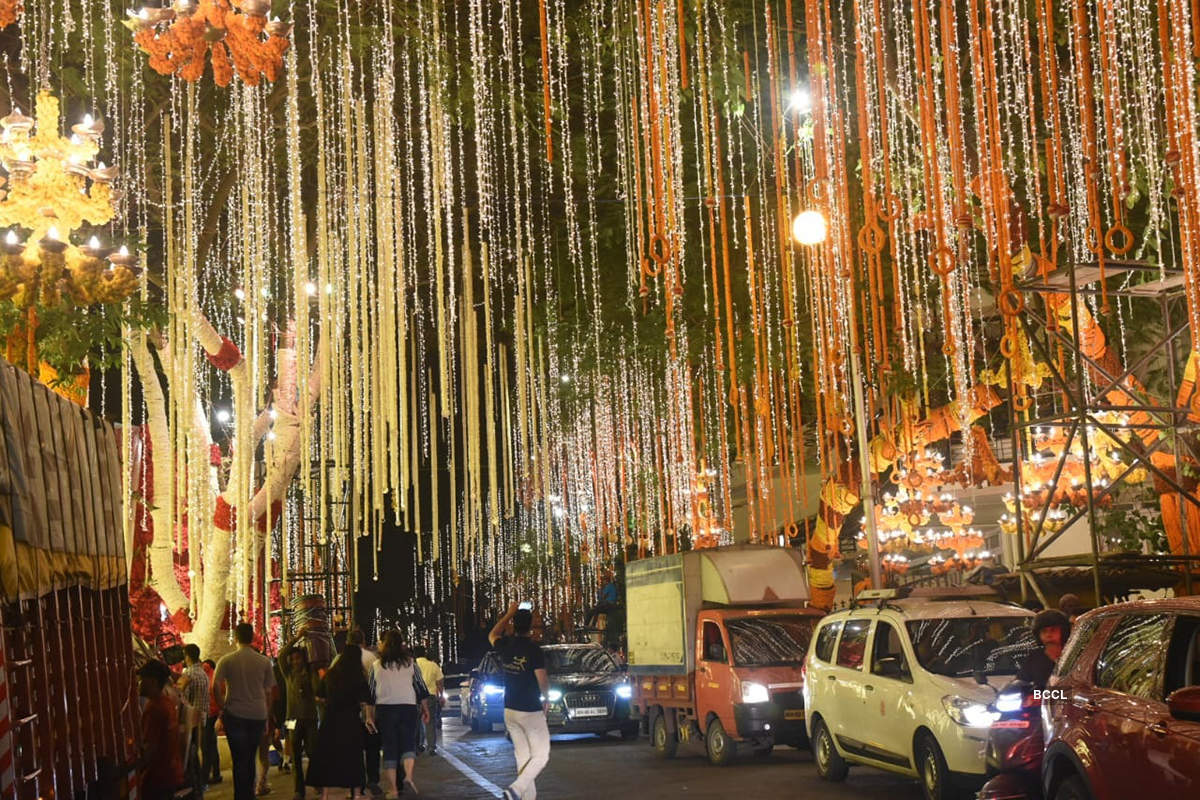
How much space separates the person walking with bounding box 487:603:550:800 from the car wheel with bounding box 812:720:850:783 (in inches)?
126

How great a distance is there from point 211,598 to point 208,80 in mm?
7400

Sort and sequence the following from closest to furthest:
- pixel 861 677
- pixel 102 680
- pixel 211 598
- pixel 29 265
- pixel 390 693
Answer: pixel 102 680 < pixel 29 265 < pixel 861 677 < pixel 390 693 < pixel 211 598

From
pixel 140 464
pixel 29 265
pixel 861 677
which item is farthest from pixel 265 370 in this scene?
pixel 861 677

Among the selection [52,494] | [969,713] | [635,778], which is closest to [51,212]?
[52,494]

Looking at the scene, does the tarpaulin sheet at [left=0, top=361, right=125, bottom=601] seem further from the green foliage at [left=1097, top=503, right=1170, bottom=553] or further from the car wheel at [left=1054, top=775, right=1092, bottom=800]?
the green foliage at [left=1097, top=503, right=1170, bottom=553]

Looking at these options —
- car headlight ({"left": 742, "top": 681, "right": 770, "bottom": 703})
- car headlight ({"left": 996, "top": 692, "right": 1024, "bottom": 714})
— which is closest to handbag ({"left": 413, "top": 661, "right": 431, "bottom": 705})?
car headlight ({"left": 742, "top": 681, "right": 770, "bottom": 703})

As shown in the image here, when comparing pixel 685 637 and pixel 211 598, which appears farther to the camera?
pixel 211 598

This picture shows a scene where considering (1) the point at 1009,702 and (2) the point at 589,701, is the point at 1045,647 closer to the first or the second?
(1) the point at 1009,702

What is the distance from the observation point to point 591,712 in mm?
20094

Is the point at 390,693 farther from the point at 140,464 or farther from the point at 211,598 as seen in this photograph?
the point at 140,464

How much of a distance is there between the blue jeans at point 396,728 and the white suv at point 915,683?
4.07m

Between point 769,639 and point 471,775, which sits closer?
point 471,775

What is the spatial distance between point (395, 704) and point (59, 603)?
258 inches

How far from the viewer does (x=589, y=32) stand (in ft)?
51.4
